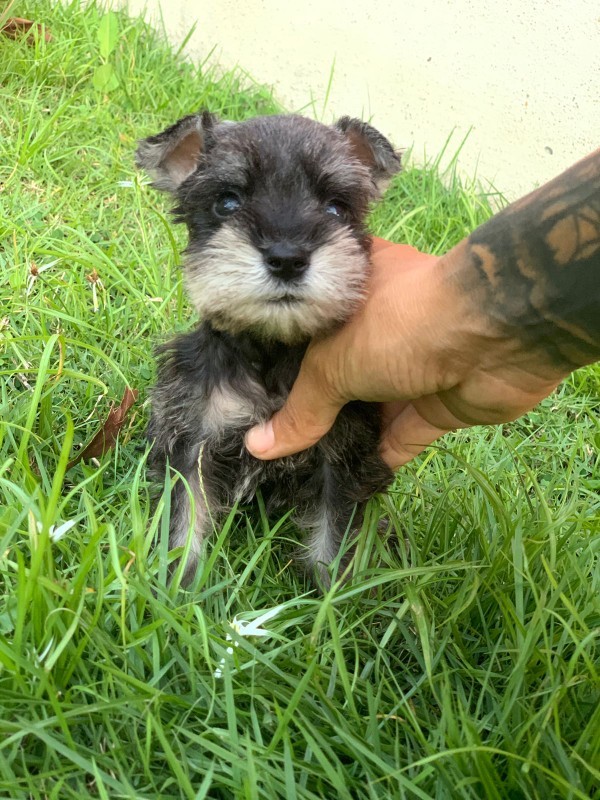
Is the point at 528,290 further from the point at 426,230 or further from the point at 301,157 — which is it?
the point at 426,230

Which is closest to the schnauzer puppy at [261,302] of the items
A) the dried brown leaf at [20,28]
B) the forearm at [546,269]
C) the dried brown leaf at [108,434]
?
the dried brown leaf at [108,434]

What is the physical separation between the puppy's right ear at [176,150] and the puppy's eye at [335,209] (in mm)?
474

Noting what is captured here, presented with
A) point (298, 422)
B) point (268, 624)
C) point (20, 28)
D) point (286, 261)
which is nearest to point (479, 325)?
point (286, 261)

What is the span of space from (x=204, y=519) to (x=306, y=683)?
88cm

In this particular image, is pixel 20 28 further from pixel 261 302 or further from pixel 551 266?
pixel 551 266

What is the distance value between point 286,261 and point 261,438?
0.65 meters

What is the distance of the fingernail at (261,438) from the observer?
2262 mm

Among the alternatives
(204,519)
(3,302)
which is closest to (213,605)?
(204,519)

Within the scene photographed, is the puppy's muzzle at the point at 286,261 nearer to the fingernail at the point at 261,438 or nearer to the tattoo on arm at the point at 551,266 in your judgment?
the tattoo on arm at the point at 551,266

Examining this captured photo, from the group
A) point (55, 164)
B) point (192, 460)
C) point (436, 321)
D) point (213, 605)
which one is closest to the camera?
point (436, 321)

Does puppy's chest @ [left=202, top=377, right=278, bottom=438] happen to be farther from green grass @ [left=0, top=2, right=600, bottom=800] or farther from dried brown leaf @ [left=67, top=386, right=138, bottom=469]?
dried brown leaf @ [left=67, top=386, right=138, bottom=469]

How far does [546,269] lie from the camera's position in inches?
67.0

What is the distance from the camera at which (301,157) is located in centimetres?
212

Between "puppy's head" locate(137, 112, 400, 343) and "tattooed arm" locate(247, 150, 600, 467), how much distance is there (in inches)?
5.2
